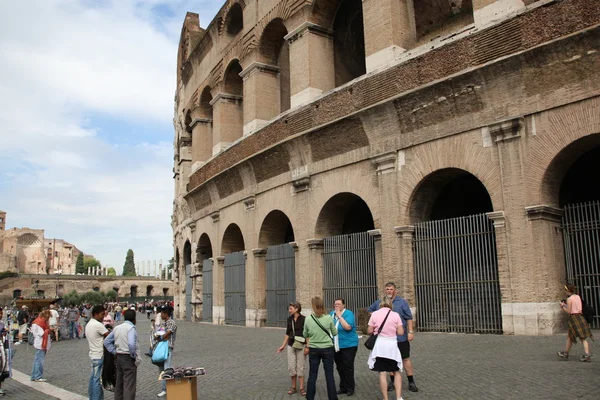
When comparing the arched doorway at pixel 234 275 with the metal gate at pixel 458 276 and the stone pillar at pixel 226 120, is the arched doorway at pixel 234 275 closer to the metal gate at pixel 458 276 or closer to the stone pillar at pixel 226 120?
the stone pillar at pixel 226 120

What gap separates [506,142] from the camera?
10.6 metres

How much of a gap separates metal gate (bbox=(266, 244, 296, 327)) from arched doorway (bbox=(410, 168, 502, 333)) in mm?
4644

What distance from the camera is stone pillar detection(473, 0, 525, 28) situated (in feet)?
35.1

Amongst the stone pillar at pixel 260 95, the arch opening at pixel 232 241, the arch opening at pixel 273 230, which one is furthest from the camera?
the arch opening at pixel 232 241

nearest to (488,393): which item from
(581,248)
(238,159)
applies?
(581,248)

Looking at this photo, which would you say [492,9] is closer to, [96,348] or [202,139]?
[96,348]

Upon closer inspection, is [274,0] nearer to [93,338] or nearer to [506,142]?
[506,142]

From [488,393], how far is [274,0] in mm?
13701

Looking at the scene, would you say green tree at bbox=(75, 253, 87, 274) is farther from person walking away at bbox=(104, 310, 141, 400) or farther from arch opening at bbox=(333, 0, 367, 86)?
person walking away at bbox=(104, 310, 141, 400)

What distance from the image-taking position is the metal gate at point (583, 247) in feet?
33.7

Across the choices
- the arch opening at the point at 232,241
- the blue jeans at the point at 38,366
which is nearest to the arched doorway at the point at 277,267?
the arch opening at the point at 232,241

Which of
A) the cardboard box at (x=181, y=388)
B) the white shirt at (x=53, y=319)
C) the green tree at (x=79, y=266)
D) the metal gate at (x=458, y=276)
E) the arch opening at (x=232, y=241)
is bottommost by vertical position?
the cardboard box at (x=181, y=388)

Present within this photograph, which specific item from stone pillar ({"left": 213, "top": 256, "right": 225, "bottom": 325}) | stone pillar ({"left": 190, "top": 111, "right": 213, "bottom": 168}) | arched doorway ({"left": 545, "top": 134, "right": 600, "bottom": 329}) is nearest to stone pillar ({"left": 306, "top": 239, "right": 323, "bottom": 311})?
stone pillar ({"left": 213, "top": 256, "right": 225, "bottom": 325})

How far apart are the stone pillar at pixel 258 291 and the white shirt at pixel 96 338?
1050cm
